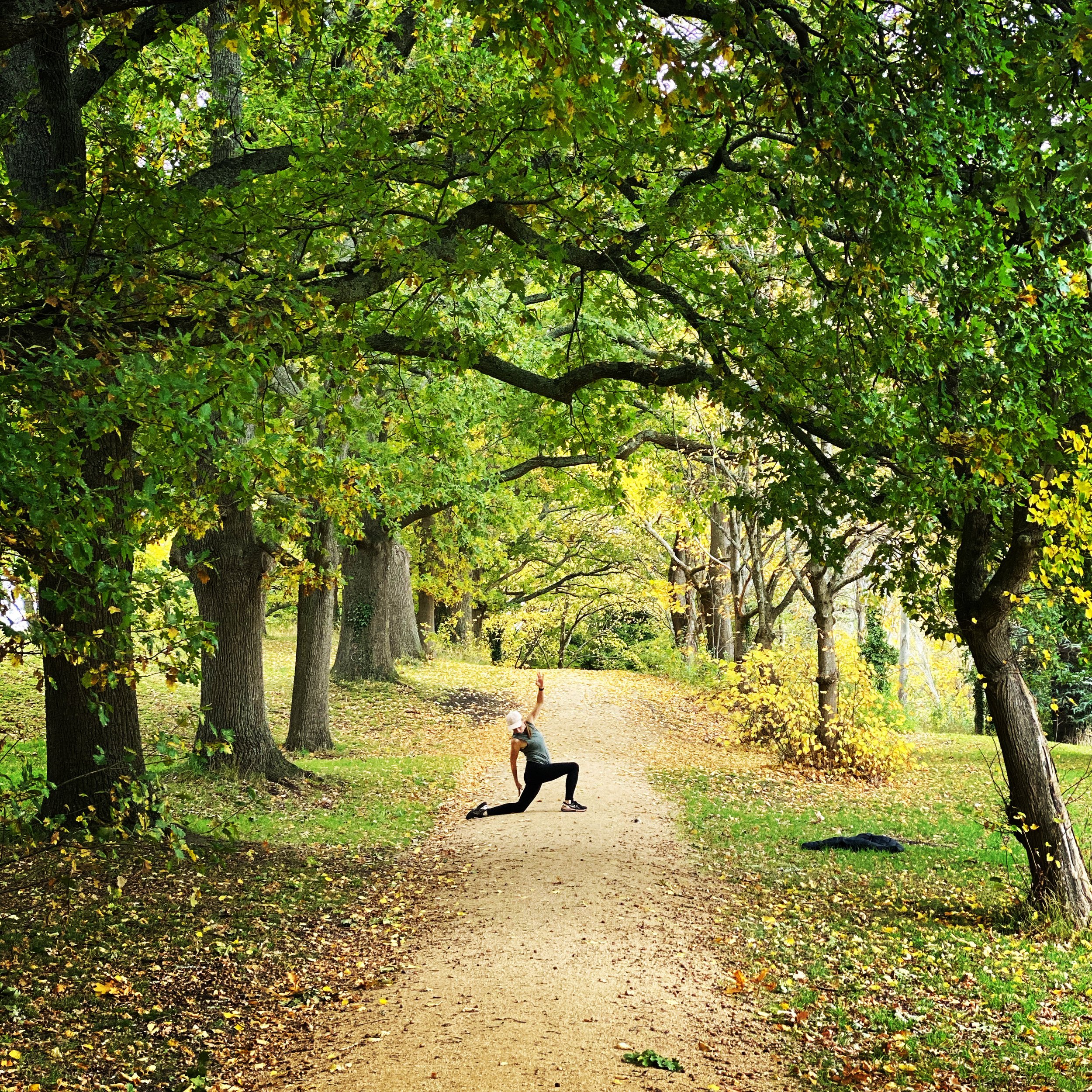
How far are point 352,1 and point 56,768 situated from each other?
26.3 ft

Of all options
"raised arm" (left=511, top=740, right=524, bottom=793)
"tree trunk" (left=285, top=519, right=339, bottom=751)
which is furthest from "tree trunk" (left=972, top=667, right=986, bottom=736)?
"tree trunk" (left=285, top=519, right=339, bottom=751)

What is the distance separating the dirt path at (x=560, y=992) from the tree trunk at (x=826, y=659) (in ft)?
21.2

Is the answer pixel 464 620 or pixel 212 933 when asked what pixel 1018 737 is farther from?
pixel 464 620

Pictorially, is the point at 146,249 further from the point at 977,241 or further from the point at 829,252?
A: the point at 977,241

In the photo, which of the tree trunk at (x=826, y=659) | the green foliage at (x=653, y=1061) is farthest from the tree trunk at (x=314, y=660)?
the green foliage at (x=653, y=1061)

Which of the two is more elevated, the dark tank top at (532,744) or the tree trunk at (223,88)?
the tree trunk at (223,88)

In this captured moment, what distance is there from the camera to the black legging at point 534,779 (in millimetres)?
12422

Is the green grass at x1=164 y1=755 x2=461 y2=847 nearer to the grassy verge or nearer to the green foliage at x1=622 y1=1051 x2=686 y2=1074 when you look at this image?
the grassy verge

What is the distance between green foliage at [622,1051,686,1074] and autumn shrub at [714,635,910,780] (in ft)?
39.4

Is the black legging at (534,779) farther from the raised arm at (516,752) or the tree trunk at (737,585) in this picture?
the tree trunk at (737,585)

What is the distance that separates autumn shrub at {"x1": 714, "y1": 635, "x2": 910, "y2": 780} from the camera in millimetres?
17109

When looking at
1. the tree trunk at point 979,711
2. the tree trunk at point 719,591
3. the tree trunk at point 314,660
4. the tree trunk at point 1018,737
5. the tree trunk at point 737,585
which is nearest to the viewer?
the tree trunk at point 1018,737

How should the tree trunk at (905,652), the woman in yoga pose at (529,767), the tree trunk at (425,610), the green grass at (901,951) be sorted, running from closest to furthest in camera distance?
the green grass at (901,951) < the woman in yoga pose at (529,767) < the tree trunk at (425,610) < the tree trunk at (905,652)

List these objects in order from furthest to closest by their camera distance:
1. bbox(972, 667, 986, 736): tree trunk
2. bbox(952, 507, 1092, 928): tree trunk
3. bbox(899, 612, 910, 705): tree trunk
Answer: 1. bbox(899, 612, 910, 705): tree trunk
2. bbox(972, 667, 986, 736): tree trunk
3. bbox(952, 507, 1092, 928): tree trunk
